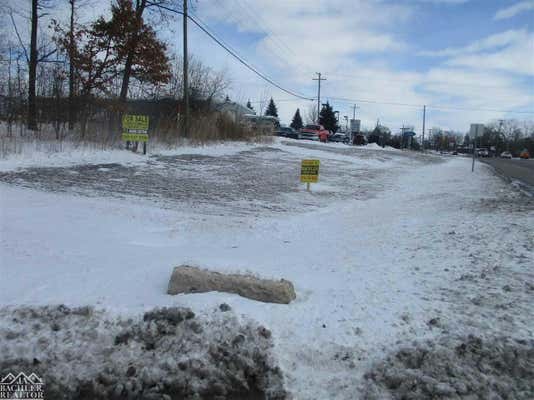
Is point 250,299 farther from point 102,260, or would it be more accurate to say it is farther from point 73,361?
point 102,260

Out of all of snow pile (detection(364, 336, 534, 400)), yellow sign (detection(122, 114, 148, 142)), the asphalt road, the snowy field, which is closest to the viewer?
snow pile (detection(364, 336, 534, 400))

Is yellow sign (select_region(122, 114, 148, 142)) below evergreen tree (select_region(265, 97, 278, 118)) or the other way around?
below

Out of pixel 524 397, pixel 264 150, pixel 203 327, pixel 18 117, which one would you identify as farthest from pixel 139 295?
pixel 264 150

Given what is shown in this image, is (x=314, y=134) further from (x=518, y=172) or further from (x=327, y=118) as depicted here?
(x=327, y=118)

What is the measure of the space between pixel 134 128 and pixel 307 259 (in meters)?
11.1

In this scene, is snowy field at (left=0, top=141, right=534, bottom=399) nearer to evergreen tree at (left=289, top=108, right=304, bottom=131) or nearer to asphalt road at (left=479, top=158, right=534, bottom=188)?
asphalt road at (left=479, top=158, right=534, bottom=188)

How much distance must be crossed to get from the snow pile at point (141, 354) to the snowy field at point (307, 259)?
0.16 m

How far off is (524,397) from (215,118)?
24177 millimetres

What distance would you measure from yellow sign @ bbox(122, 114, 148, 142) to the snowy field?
342 centimetres

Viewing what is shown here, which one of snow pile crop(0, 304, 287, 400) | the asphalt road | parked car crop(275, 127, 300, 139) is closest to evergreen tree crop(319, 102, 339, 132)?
parked car crop(275, 127, 300, 139)

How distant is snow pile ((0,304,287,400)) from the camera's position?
305 centimetres

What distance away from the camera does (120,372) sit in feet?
10.3

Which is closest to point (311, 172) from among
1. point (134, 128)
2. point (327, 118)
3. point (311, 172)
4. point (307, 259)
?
point (311, 172)

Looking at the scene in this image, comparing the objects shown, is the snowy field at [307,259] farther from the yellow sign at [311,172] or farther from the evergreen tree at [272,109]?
the evergreen tree at [272,109]
